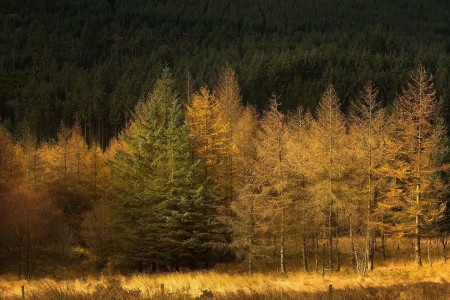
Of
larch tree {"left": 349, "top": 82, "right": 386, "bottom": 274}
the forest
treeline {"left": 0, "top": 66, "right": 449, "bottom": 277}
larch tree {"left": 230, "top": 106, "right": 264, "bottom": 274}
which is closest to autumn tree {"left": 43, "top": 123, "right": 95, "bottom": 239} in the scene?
the forest

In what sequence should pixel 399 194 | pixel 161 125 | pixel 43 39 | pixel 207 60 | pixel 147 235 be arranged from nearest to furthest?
1. pixel 399 194
2. pixel 147 235
3. pixel 161 125
4. pixel 207 60
5. pixel 43 39

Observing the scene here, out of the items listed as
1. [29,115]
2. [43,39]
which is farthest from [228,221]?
[43,39]

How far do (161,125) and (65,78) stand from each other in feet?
426

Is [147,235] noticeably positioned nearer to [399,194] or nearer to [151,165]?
[151,165]

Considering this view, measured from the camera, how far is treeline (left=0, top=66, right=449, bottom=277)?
27141 millimetres

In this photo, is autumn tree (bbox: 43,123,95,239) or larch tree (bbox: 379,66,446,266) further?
autumn tree (bbox: 43,123,95,239)

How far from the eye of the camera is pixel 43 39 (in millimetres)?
191125

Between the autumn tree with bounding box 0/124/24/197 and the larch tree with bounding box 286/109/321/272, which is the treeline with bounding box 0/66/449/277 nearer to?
the larch tree with bounding box 286/109/321/272

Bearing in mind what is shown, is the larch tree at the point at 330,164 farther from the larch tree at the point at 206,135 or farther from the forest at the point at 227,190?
the larch tree at the point at 206,135

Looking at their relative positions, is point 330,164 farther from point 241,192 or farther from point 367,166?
point 241,192

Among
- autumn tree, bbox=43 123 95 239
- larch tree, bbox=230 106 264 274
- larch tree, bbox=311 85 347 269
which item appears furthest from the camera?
autumn tree, bbox=43 123 95 239

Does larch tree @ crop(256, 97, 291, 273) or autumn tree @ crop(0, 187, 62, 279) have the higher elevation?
larch tree @ crop(256, 97, 291, 273)

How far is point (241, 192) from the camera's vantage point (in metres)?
28.1

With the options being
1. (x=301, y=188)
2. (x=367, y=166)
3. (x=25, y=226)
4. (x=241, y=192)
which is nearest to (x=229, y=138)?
(x=241, y=192)
